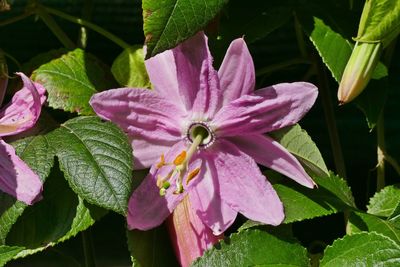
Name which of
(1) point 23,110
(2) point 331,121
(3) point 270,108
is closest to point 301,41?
(2) point 331,121

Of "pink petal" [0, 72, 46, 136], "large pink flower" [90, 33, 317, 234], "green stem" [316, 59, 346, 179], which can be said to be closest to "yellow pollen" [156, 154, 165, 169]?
"large pink flower" [90, 33, 317, 234]

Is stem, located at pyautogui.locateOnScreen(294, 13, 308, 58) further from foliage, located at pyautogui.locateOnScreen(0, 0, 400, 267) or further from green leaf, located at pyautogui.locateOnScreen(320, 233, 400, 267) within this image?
green leaf, located at pyautogui.locateOnScreen(320, 233, 400, 267)

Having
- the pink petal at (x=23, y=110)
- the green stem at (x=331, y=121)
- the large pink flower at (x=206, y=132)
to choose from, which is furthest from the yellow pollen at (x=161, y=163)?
the green stem at (x=331, y=121)

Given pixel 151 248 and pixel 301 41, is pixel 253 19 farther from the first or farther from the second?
pixel 151 248

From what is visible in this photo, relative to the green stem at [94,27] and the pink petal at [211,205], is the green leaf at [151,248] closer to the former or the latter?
the pink petal at [211,205]

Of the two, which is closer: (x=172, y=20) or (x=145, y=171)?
(x=172, y=20)

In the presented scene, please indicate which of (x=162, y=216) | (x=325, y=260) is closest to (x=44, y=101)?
(x=162, y=216)
